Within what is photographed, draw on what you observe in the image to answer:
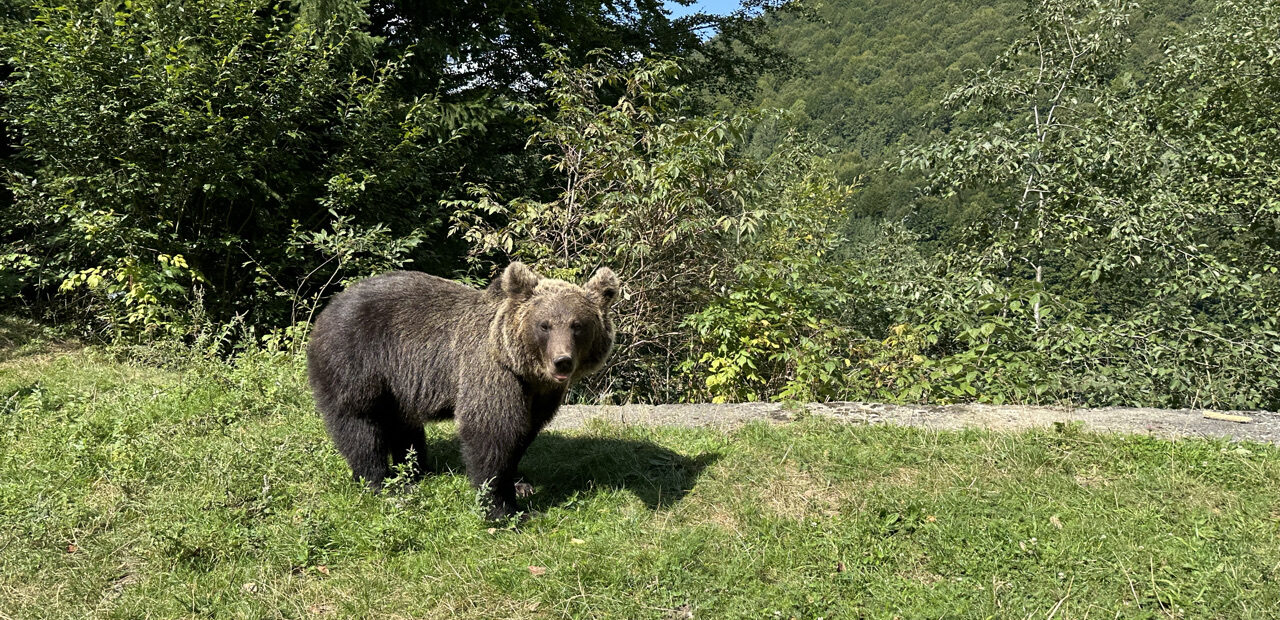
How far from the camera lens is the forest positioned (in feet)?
26.5

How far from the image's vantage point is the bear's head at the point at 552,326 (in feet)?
14.6

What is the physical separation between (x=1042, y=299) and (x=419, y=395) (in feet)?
22.0

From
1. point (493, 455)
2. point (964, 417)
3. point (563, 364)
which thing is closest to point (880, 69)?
point (964, 417)

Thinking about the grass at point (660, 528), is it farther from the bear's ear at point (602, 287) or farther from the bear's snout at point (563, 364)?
the bear's ear at point (602, 287)

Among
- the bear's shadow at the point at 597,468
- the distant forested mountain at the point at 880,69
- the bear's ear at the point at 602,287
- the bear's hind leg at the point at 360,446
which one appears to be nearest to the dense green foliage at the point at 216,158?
the bear's shadow at the point at 597,468

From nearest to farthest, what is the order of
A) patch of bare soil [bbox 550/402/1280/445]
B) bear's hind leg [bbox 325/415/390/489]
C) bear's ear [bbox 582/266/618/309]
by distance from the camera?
bear's ear [bbox 582/266/618/309]
bear's hind leg [bbox 325/415/390/489]
patch of bare soil [bbox 550/402/1280/445]

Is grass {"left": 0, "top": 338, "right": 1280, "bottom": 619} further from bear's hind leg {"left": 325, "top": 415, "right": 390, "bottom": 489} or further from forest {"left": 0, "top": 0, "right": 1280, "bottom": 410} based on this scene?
forest {"left": 0, "top": 0, "right": 1280, "bottom": 410}

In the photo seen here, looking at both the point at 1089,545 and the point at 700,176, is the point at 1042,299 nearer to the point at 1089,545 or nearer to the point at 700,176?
the point at 700,176

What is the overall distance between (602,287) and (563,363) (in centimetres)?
75

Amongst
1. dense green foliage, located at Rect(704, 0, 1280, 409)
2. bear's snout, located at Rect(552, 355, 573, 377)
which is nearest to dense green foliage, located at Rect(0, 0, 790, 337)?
dense green foliage, located at Rect(704, 0, 1280, 409)

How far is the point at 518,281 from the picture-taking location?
188 inches

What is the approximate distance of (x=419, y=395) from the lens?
16.5 ft

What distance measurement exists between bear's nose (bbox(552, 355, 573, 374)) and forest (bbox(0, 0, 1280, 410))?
383 cm

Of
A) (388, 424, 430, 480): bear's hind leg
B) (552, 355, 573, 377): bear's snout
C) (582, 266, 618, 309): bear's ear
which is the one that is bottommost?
(388, 424, 430, 480): bear's hind leg
